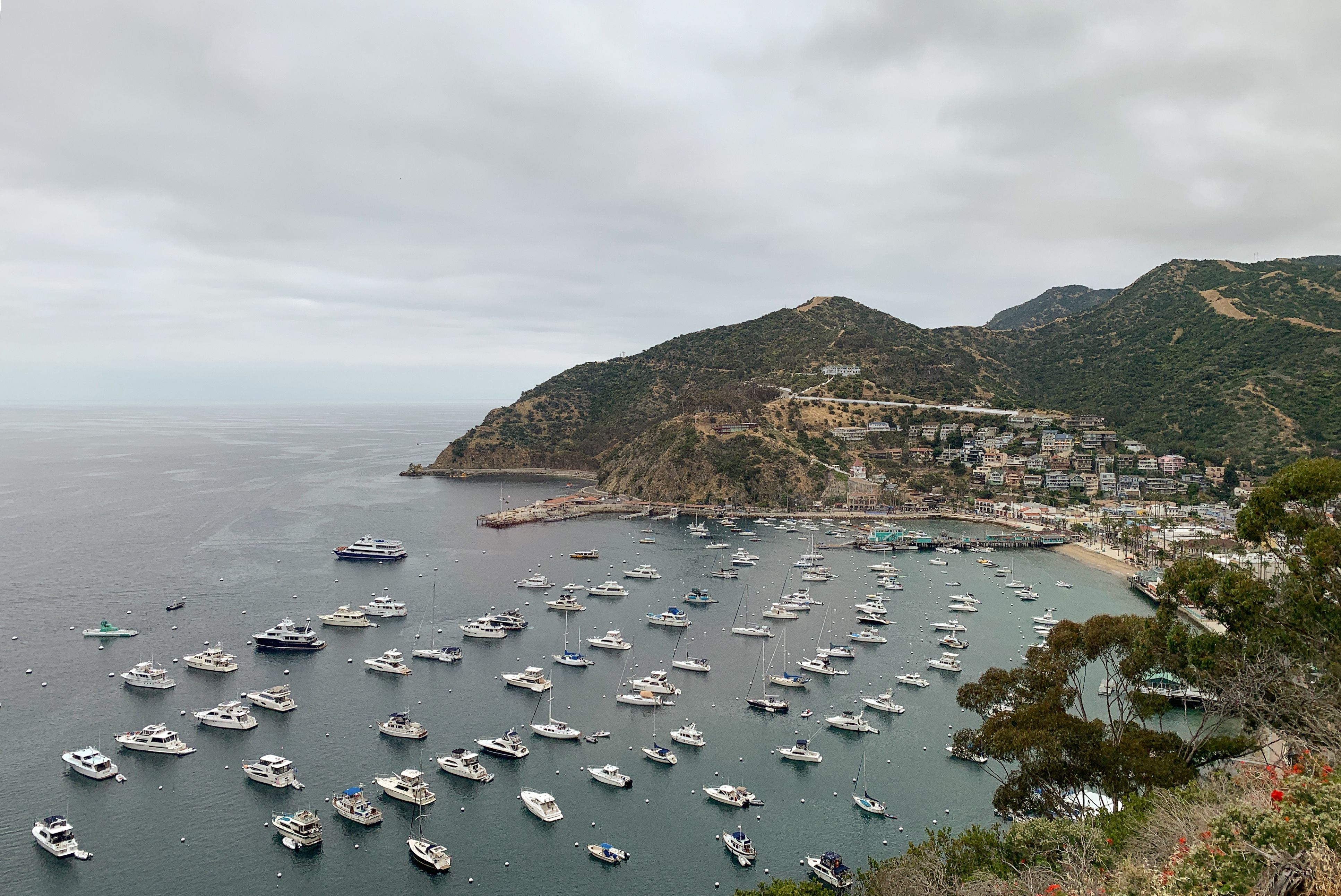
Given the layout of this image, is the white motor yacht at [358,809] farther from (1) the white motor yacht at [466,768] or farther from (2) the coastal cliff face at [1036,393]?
(2) the coastal cliff face at [1036,393]

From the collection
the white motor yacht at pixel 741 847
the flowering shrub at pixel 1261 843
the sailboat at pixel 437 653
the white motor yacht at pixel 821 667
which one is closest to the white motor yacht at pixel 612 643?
the sailboat at pixel 437 653

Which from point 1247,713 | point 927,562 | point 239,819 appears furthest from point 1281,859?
point 927,562

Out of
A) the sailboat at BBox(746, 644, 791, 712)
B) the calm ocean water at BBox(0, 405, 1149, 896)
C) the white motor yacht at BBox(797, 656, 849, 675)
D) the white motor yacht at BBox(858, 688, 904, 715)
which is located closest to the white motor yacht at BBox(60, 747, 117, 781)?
the calm ocean water at BBox(0, 405, 1149, 896)

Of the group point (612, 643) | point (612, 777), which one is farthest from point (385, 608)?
point (612, 777)

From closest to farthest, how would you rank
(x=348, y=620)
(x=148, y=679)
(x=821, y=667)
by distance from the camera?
1. (x=148, y=679)
2. (x=821, y=667)
3. (x=348, y=620)

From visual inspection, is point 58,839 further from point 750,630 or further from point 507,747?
point 750,630
